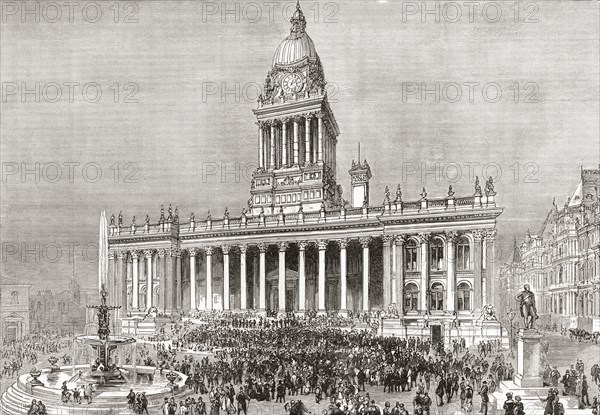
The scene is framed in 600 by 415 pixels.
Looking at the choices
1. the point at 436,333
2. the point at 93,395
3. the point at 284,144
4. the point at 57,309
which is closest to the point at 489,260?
the point at 436,333

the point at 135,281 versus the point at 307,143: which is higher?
the point at 307,143

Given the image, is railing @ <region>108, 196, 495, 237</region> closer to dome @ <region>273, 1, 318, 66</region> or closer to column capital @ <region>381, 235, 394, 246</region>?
column capital @ <region>381, 235, 394, 246</region>

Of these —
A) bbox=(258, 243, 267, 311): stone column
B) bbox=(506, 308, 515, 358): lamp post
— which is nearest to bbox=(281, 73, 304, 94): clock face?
bbox=(258, 243, 267, 311): stone column

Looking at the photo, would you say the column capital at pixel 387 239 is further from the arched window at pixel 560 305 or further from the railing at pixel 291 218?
the arched window at pixel 560 305

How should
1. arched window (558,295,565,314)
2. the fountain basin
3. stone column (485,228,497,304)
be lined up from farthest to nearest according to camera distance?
stone column (485,228,497,304) → arched window (558,295,565,314) → the fountain basin

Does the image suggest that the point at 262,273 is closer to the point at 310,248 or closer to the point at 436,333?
the point at 310,248

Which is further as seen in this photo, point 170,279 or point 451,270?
point 170,279
